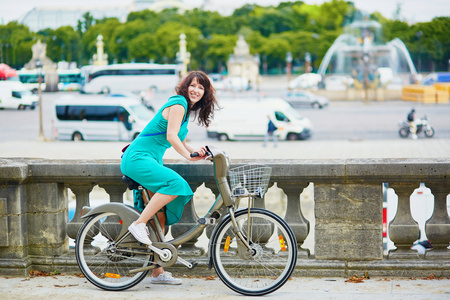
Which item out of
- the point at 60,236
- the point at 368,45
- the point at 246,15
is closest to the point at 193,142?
the point at 60,236

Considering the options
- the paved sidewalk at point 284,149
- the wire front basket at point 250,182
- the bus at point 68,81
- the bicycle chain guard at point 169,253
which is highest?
the bus at point 68,81

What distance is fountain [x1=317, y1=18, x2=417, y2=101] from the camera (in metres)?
55.0

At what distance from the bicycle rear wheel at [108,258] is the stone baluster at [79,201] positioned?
23 centimetres

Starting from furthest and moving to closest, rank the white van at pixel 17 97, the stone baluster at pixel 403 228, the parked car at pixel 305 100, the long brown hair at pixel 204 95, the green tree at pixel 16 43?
the parked car at pixel 305 100 < the white van at pixel 17 97 < the green tree at pixel 16 43 < the stone baluster at pixel 403 228 < the long brown hair at pixel 204 95

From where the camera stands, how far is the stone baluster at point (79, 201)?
15.5ft

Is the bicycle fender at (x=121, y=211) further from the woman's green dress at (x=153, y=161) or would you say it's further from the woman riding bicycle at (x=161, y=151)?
the woman's green dress at (x=153, y=161)

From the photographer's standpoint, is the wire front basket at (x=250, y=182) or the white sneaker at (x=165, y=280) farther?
the white sneaker at (x=165, y=280)

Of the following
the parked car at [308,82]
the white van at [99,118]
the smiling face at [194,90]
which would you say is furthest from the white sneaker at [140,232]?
the parked car at [308,82]

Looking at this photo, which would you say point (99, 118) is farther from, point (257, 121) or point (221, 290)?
point (221, 290)

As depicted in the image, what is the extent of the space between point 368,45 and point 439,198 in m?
60.2

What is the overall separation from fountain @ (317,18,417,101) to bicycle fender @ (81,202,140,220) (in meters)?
50.1

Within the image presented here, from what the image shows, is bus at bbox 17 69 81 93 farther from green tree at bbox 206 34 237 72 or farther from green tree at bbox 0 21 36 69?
green tree at bbox 206 34 237 72

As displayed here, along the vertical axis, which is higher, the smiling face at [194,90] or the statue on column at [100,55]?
the statue on column at [100,55]

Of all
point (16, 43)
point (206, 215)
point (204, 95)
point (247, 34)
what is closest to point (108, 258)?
point (206, 215)
